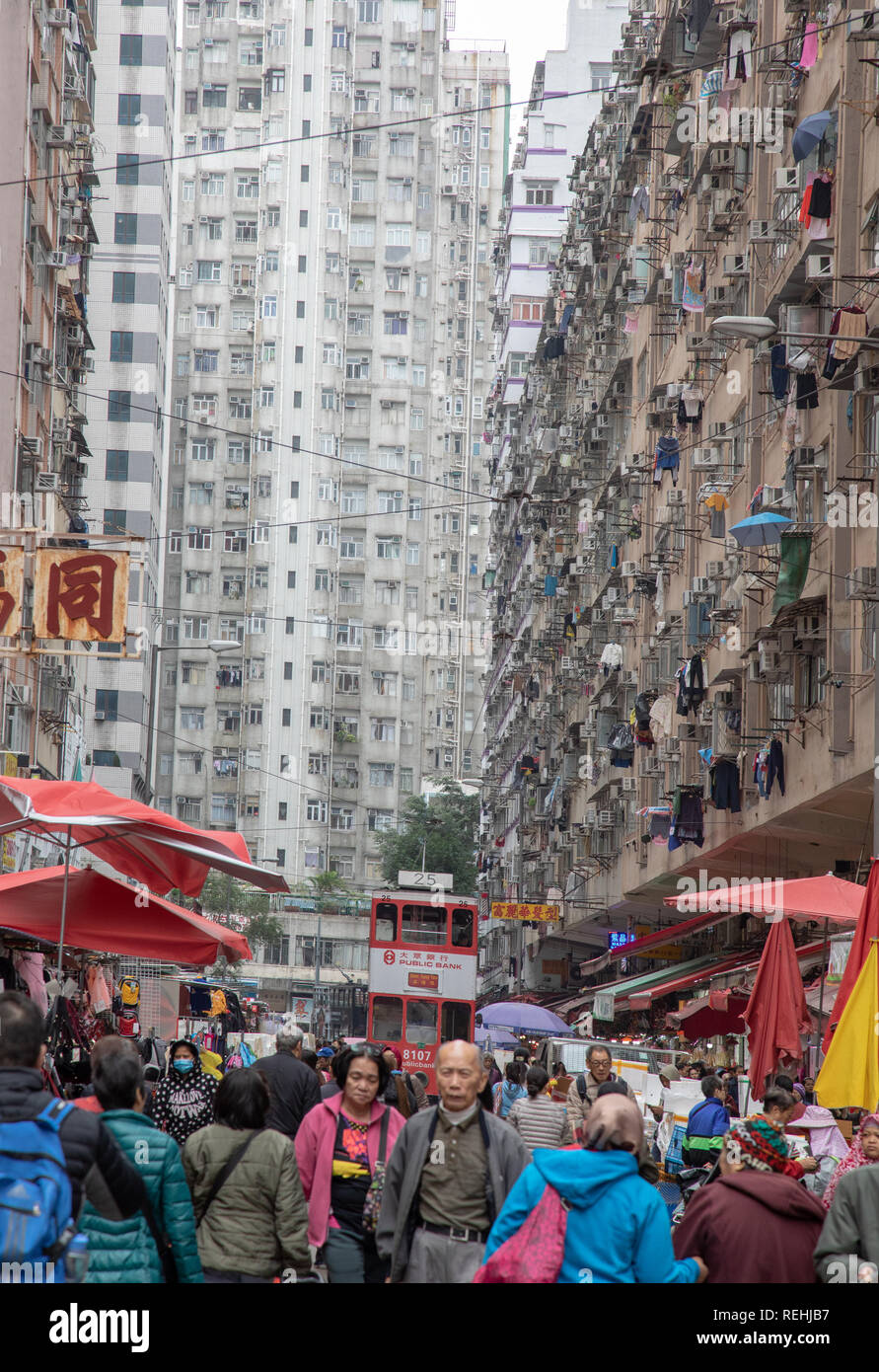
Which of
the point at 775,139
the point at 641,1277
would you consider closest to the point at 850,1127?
the point at 641,1277

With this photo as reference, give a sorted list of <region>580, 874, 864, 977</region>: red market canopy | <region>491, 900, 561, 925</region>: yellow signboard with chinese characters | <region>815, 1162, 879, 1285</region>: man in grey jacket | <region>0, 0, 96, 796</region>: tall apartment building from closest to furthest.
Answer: <region>815, 1162, 879, 1285</region>: man in grey jacket, <region>580, 874, 864, 977</region>: red market canopy, <region>0, 0, 96, 796</region>: tall apartment building, <region>491, 900, 561, 925</region>: yellow signboard with chinese characters

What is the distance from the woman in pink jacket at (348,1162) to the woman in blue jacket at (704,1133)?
15.2 ft

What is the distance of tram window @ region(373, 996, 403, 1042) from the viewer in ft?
79.4

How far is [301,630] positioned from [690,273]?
5957 cm

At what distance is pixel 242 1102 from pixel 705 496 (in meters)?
20.2

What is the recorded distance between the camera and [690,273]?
1101 inches

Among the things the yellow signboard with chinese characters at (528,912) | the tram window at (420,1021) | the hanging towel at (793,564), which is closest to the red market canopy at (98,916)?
the hanging towel at (793,564)

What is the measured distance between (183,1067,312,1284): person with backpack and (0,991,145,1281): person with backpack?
4.30 ft

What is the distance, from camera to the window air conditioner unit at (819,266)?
18.7 meters

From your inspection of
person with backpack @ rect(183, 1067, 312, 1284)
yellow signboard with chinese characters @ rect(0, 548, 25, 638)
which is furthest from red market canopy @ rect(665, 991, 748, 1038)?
person with backpack @ rect(183, 1067, 312, 1284)

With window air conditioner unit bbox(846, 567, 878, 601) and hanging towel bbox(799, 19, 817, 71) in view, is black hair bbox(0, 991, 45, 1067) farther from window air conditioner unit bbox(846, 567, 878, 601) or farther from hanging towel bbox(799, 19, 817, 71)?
hanging towel bbox(799, 19, 817, 71)

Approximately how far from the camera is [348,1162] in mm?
7391

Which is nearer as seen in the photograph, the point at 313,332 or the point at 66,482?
the point at 66,482
